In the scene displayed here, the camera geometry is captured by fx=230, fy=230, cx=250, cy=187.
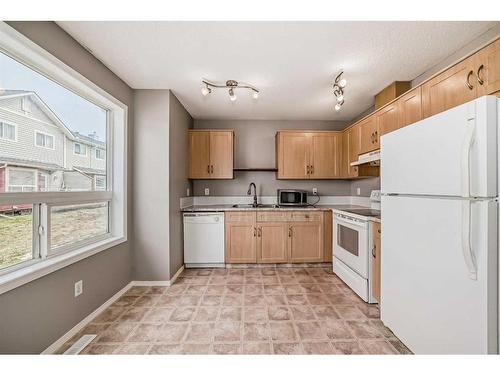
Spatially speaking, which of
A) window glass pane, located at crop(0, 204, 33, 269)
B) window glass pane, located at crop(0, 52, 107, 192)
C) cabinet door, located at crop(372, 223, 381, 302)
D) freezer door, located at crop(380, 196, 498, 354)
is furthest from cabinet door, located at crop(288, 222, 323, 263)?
window glass pane, located at crop(0, 204, 33, 269)

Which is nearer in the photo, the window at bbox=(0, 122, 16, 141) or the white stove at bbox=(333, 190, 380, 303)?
the window at bbox=(0, 122, 16, 141)

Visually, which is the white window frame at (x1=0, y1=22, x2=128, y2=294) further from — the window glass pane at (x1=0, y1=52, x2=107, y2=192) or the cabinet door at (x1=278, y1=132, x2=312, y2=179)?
the cabinet door at (x1=278, y1=132, x2=312, y2=179)

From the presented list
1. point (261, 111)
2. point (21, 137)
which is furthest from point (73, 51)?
point (261, 111)

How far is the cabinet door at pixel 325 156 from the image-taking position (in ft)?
12.5

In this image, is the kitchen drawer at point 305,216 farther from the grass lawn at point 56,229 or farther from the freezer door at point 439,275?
the grass lawn at point 56,229

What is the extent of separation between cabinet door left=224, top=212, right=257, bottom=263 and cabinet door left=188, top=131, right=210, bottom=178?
33.1 inches

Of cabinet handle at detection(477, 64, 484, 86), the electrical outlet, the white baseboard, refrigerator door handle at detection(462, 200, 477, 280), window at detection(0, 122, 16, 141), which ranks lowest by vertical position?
the white baseboard

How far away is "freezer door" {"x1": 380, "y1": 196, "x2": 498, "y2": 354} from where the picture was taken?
1.08 meters

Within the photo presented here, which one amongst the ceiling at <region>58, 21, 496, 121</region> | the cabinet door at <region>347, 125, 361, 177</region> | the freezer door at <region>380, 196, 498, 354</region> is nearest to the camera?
the freezer door at <region>380, 196, 498, 354</region>

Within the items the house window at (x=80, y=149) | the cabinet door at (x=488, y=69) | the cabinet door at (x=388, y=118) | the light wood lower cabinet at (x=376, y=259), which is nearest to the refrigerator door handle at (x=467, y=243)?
the cabinet door at (x=488, y=69)

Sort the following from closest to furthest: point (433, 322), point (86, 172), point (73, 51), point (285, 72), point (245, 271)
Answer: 1. point (433, 322)
2. point (73, 51)
3. point (86, 172)
4. point (285, 72)
5. point (245, 271)
